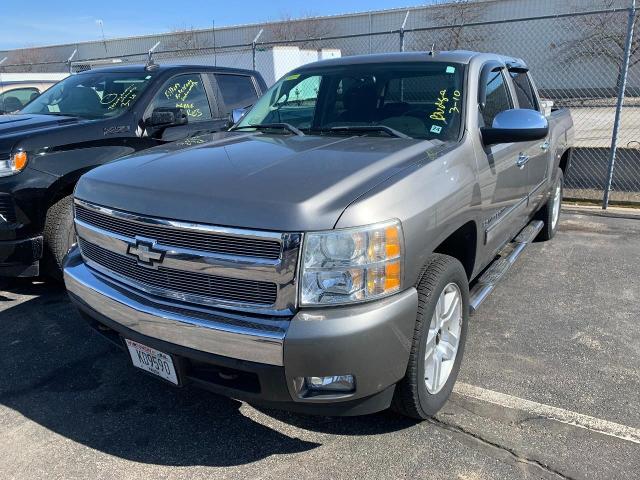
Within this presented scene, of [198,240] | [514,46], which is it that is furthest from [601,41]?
[198,240]

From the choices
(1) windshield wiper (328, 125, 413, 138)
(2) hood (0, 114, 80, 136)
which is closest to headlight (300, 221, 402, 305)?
(1) windshield wiper (328, 125, 413, 138)

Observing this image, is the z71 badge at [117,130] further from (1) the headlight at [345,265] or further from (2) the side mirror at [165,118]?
(1) the headlight at [345,265]

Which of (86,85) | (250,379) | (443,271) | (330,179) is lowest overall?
(250,379)

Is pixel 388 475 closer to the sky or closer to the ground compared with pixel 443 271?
closer to the ground

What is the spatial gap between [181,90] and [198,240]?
154 inches

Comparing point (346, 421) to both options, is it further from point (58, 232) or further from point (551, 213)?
point (551, 213)

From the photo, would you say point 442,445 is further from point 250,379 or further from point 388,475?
point 250,379

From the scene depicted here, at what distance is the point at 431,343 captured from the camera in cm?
270

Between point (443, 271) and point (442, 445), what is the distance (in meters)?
0.84

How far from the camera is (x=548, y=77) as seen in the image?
98.3ft

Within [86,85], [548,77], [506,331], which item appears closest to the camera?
[506,331]

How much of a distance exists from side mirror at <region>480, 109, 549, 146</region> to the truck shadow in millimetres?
1700

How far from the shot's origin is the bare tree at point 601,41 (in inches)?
1015

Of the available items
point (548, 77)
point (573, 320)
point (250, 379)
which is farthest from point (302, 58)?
point (250, 379)
